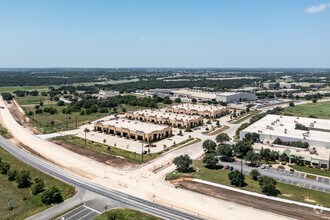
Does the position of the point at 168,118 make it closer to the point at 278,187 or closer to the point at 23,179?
the point at 278,187

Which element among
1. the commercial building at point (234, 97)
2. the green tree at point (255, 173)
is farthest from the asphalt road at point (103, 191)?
the commercial building at point (234, 97)

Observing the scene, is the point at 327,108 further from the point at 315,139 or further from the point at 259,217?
the point at 259,217

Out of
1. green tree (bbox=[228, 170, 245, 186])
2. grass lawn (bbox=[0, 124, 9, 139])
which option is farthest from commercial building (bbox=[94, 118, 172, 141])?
green tree (bbox=[228, 170, 245, 186])

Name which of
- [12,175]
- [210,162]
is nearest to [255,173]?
[210,162]

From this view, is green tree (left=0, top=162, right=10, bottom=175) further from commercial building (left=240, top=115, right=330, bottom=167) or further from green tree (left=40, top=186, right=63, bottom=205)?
commercial building (left=240, top=115, right=330, bottom=167)

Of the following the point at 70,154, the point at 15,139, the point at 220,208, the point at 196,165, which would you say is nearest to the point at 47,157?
the point at 70,154

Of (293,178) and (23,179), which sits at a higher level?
(23,179)

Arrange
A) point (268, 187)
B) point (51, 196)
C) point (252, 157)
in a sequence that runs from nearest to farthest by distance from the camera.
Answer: point (51, 196)
point (268, 187)
point (252, 157)
